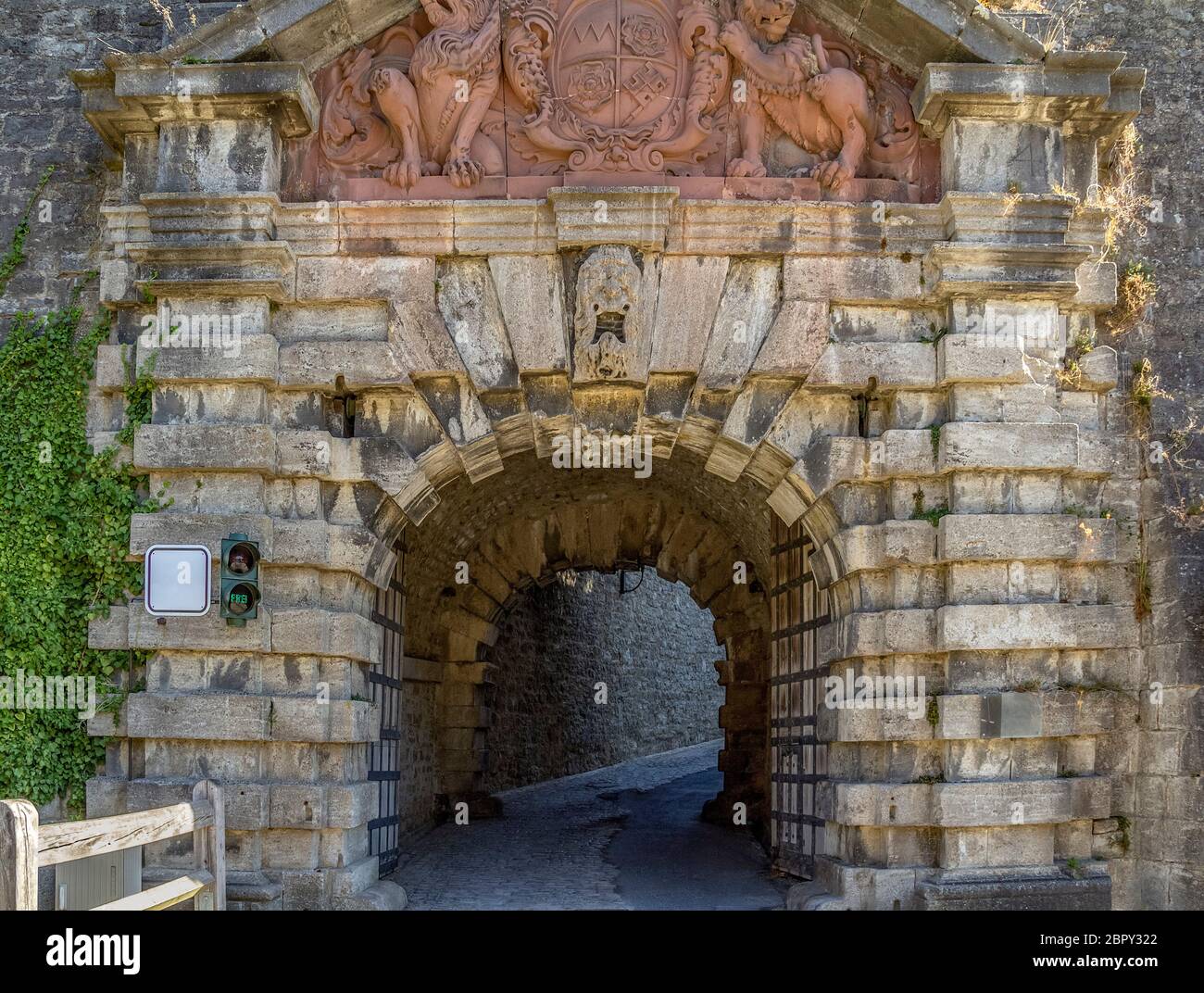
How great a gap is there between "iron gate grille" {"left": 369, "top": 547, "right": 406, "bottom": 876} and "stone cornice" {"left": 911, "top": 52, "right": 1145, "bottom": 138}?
4400 millimetres

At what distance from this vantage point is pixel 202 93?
7.89 meters

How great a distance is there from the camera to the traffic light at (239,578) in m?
7.46

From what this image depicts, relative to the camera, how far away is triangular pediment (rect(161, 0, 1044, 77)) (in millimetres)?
7875

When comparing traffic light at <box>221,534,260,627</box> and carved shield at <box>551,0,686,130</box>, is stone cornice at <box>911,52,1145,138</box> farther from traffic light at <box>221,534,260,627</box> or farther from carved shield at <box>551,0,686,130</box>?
traffic light at <box>221,534,260,627</box>

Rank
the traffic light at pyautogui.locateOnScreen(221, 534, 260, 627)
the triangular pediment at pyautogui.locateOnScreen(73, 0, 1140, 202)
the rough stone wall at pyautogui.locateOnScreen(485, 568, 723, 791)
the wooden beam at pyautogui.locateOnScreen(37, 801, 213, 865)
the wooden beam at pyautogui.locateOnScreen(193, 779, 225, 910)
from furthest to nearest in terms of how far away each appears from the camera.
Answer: the rough stone wall at pyautogui.locateOnScreen(485, 568, 723, 791), the triangular pediment at pyautogui.locateOnScreen(73, 0, 1140, 202), the traffic light at pyautogui.locateOnScreen(221, 534, 260, 627), the wooden beam at pyautogui.locateOnScreen(193, 779, 225, 910), the wooden beam at pyautogui.locateOnScreen(37, 801, 213, 865)

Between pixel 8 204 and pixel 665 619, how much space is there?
13.7 metres

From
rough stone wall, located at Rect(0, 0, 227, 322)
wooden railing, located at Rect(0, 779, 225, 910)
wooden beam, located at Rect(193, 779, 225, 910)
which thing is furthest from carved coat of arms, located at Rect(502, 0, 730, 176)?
wooden railing, located at Rect(0, 779, 225, 910)

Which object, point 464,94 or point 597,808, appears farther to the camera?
point 597,808

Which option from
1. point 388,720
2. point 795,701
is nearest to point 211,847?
point 388,720

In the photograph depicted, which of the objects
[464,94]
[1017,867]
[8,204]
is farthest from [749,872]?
[8,204]

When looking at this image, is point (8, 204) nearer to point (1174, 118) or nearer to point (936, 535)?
point (936, 535)

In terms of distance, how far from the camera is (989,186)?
7.94 meters

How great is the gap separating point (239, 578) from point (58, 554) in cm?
129
